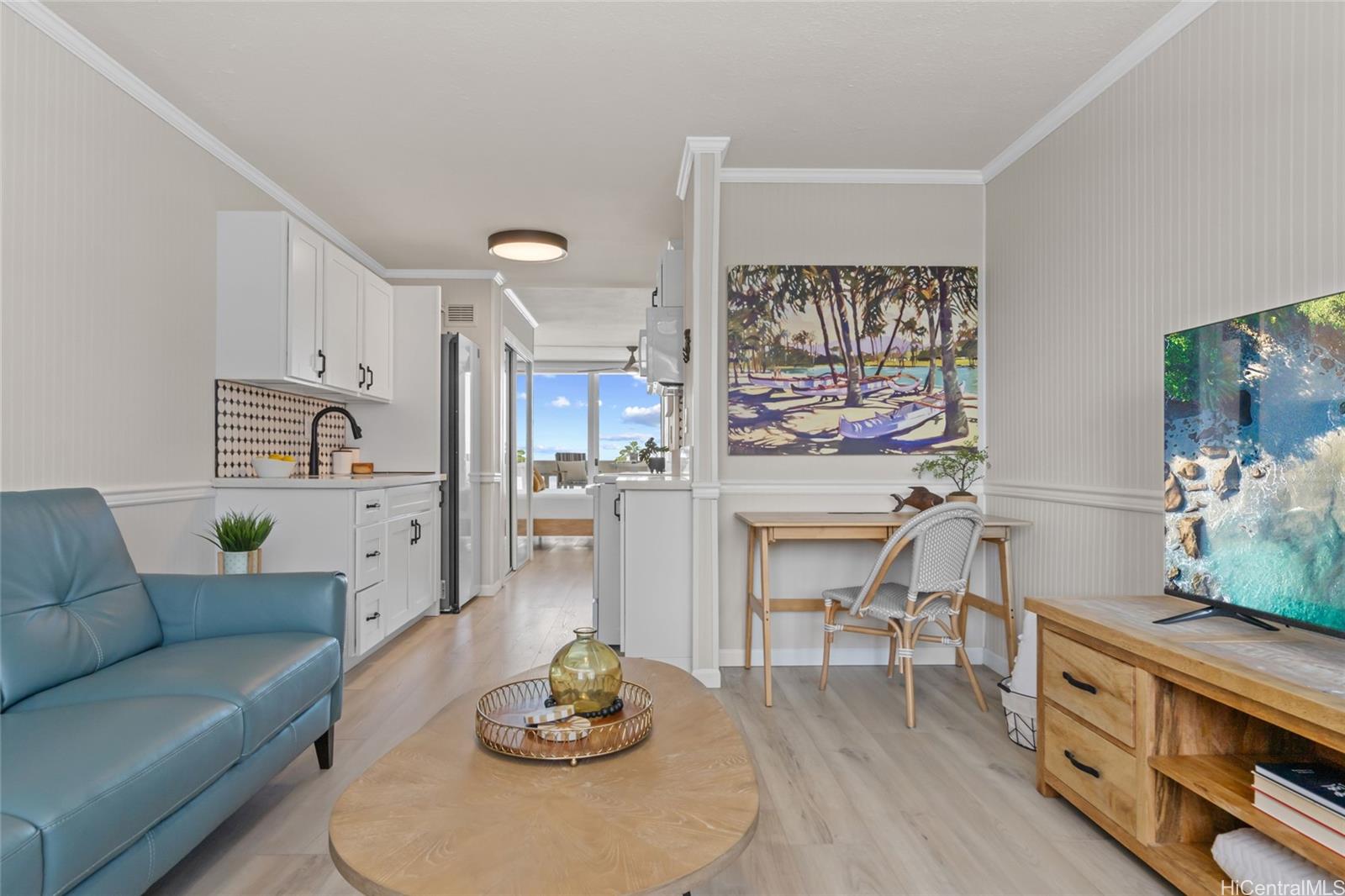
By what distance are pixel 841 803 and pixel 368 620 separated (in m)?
2.50

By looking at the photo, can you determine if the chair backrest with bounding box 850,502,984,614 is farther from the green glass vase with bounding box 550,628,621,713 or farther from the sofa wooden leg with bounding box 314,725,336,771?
the sofa wooden leg with bounding box 314,725,336,771

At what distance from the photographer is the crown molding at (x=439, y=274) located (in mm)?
5750

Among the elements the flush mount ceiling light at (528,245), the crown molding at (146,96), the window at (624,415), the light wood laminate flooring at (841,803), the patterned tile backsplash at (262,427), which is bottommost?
the light wood laminate flooring at (841,803)

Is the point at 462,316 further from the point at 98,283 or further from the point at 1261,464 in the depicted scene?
the point at 1261,464

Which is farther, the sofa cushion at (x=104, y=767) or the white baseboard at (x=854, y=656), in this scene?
the white baseboard at (x=854, y=656)

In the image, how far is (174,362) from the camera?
10.4 ft

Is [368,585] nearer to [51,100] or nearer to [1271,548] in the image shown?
[51,100]

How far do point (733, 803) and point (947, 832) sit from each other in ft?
3.60

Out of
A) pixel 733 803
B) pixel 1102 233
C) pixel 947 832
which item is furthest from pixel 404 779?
pixel 1102 233

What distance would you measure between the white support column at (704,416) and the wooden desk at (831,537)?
0.20m

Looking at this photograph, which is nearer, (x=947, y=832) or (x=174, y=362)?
(x=947, y=832)

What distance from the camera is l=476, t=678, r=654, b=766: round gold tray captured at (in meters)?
1.52

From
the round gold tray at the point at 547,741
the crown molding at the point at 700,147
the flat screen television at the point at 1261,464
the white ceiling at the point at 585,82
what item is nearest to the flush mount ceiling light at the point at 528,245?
the white ceiling at the point at 585,82

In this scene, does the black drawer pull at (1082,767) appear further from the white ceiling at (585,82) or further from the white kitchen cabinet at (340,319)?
the white kitchen cabinet at (340,319)
